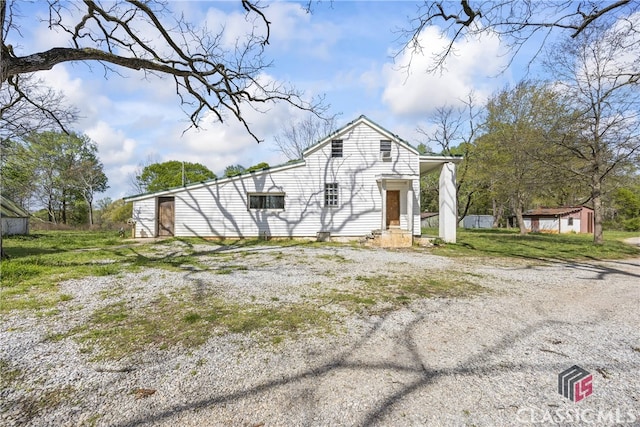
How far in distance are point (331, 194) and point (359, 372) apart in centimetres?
1303

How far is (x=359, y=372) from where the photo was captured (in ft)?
9.18

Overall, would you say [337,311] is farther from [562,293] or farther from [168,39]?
[168,39]

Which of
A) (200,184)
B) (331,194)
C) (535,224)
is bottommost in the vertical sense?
(535,224)

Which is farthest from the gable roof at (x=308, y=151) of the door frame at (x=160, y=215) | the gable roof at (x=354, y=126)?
the door frame at (x=160, y=215)

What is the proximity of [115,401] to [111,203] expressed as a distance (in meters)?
43.9

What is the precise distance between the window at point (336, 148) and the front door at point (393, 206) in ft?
11.2

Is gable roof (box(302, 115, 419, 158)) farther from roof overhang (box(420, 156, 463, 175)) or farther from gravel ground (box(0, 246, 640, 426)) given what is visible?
gravel ground (box(0, 246, 640, 426))

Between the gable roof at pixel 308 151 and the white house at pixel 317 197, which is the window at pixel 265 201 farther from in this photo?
the gable roof at pixel 308 151

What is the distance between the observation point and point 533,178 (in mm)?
16031

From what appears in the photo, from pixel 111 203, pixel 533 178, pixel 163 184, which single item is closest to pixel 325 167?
pixel 533 178

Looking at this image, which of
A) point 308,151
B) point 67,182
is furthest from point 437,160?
point 67,182

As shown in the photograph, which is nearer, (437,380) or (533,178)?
(437,380)

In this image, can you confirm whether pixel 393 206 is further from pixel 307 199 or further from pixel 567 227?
pixel 567 227

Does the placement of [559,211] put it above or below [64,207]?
below
